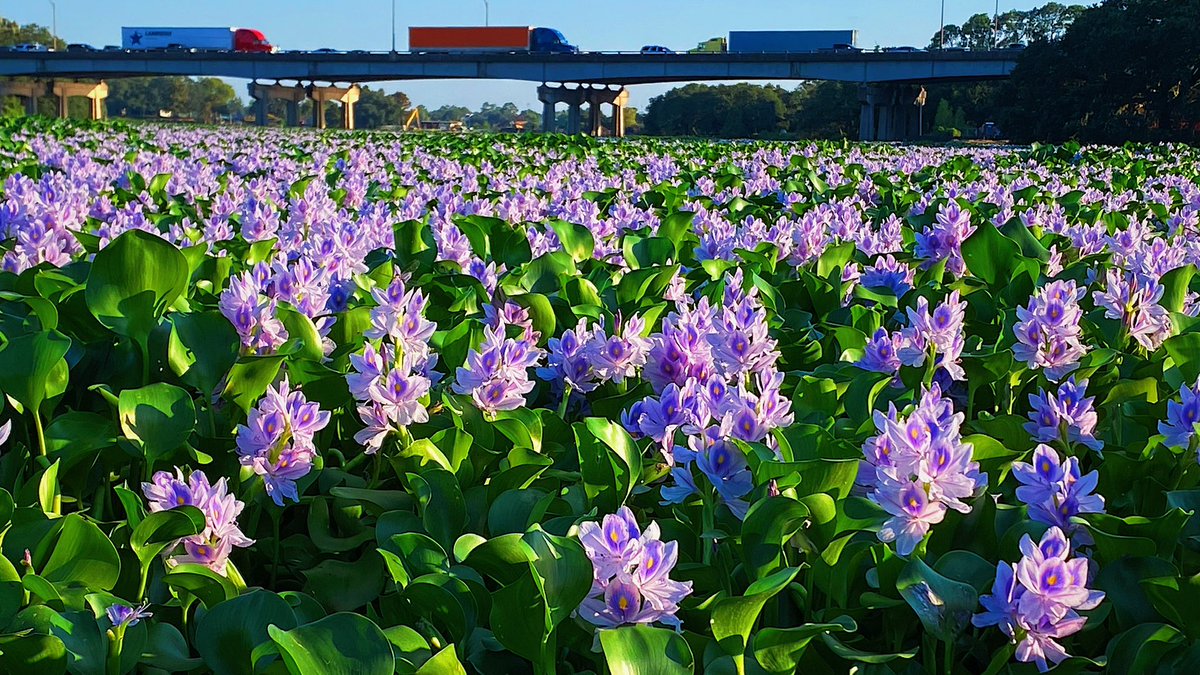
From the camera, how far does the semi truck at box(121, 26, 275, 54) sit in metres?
84.8

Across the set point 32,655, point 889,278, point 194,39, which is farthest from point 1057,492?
point 194,39

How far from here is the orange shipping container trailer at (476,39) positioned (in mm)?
79250

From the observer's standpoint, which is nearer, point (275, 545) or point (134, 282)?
point (275, 545)

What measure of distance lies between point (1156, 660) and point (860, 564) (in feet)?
1.39

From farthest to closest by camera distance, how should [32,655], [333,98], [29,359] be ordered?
1. [333,98]
2. [29,359]
3. [32,655]

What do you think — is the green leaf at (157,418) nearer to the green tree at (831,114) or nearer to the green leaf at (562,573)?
the green leaf at (562,573)

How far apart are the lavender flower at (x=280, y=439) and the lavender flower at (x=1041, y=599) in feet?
3.52

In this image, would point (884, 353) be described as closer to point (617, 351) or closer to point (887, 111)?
point (617, 351)

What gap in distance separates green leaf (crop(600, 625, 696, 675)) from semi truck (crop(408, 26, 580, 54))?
3121 inches

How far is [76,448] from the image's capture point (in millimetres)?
1991

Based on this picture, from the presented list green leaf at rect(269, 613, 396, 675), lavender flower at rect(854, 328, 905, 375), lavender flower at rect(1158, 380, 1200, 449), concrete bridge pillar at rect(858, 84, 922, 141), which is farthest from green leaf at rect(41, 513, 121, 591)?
concrete bridge pillar at rect(858, 84, 922, 141)

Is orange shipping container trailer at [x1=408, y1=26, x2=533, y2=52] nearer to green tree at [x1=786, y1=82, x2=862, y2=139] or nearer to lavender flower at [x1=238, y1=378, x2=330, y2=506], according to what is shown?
green tree at [x1=786, y1=82, x2=862, y2=139]

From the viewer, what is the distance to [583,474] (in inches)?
71.2

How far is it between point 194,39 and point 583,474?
93.7m
